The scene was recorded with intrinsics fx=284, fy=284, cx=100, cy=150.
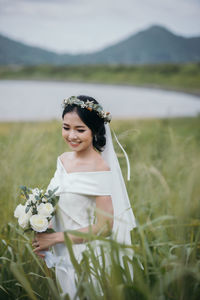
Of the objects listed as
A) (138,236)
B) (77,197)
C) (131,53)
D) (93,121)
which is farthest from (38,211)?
(131,53)

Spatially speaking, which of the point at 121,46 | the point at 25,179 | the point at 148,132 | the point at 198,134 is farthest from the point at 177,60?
the point at 25,179

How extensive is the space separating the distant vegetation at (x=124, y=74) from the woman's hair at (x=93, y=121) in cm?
1046

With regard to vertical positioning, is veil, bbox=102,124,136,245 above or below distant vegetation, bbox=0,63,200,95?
below

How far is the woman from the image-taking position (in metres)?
1.60

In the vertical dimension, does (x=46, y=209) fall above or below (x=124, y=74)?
below

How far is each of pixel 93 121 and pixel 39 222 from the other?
66cm

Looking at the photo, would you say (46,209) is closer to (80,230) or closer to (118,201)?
(80,230)

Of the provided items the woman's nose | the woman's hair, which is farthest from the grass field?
the woman's nose

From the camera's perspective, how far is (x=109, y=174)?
166 cm

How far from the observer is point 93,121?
1722mm

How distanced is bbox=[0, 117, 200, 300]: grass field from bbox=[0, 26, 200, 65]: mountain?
19.3 ft

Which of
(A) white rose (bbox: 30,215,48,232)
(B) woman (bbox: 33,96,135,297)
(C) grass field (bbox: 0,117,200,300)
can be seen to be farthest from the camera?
(B) woman (bbox: 33,96,135,297)

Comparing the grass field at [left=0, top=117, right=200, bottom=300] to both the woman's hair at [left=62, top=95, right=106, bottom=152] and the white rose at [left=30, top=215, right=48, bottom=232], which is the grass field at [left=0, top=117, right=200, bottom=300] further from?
the woman's hair at [left=62, top=95, right=106, bottom=152]

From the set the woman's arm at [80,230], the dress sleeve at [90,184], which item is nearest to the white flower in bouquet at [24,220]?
the woman's arm at [80,230]
